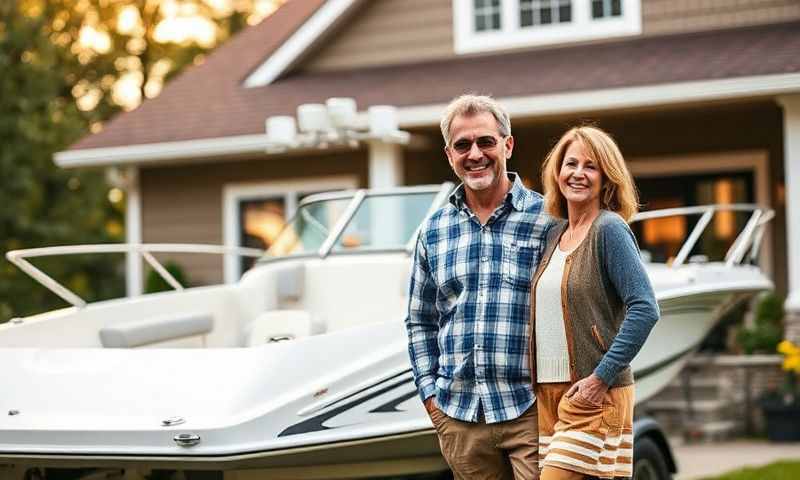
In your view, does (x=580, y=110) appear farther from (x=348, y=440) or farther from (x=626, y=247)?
(x=626, y=247)

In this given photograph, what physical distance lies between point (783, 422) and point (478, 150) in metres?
6.39

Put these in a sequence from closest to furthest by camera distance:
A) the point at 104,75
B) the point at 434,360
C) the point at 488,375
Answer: the point at 488,375 → the point at 434,360 → the point at 104,75

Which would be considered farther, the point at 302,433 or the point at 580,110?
the point at 580,110

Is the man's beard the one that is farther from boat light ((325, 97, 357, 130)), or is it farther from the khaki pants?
boat light ((325, 97, 357, 130))

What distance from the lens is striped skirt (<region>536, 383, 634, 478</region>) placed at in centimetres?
338

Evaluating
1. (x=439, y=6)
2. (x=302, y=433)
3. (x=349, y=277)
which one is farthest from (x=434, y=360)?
(x=439, y=6)

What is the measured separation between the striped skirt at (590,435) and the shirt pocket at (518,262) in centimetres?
37

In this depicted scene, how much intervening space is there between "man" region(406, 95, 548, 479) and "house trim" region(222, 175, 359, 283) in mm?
8690

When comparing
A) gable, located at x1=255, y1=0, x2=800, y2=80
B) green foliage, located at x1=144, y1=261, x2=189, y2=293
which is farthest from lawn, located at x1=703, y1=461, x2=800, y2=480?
green foliage, located at x1=144, y1=261, x2=189, y2=293

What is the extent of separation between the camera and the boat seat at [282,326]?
6324 mm

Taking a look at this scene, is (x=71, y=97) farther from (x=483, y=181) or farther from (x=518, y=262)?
(x=518, y=262)

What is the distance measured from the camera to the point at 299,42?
491 inches

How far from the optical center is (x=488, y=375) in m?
3.62

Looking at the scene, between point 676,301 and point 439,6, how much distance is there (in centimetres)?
647
